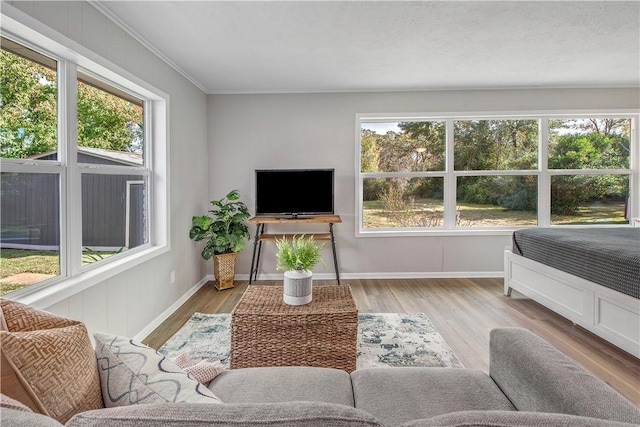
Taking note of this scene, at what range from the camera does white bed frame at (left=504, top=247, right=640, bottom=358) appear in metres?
2.31

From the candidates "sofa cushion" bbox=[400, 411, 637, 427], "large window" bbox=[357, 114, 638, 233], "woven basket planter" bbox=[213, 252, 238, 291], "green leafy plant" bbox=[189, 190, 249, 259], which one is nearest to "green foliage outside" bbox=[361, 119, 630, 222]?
"large window" bbox=[357, 114, 638, 233]

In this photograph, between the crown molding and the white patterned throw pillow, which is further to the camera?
the crown molding

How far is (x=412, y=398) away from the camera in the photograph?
1157 mm

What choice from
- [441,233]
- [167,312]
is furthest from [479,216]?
[167,312]

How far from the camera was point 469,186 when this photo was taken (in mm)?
4551

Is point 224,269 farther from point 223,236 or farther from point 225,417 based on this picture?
point 225,417

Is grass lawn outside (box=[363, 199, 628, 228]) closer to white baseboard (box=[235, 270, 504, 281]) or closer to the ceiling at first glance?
white baseboard (box=[235, 270, 504, 281])

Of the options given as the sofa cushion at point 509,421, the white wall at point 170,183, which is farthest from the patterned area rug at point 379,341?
the sofa cushion at point 509,421

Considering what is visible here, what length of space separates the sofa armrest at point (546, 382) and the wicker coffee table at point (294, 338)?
929 millimetres

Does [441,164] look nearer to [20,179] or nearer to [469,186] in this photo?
[469,186]

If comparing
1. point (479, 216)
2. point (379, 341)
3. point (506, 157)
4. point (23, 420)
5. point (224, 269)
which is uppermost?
point (506, 157)

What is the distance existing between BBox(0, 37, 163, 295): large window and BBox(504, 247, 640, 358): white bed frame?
3678mm

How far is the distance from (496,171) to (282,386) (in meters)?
4.27

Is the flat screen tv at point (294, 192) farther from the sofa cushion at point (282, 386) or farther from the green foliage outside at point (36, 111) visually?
the sofa cushion at point (282, 386)
